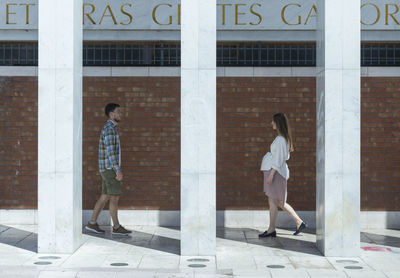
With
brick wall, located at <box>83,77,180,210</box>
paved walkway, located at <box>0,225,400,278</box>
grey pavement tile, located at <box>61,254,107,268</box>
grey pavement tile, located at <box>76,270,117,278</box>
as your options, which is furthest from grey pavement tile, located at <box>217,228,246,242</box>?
grey pavement tile, located at <box>76,270,117,278</box>

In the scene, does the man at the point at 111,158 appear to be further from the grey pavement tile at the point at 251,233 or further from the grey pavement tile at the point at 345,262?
the grey pavement tile at the point at 345,262

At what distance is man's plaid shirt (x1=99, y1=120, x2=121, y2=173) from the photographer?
9031mm

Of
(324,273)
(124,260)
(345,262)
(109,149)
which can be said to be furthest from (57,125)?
(345,262)

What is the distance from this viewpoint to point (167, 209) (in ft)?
33.8

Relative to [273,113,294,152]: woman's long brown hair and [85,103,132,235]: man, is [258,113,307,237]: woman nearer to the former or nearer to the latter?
[273,113,294,152]: woman's long brown hair

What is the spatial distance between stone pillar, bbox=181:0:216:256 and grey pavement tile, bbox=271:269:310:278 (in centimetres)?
114

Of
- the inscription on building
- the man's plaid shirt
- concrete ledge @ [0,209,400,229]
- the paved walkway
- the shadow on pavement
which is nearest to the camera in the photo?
the paved walkway

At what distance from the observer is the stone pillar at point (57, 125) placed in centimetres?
791

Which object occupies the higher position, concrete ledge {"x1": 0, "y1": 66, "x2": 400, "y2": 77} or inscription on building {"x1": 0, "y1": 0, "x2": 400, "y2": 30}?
inscription on building {"x1": 0, "y1": 0, "x2": 400, "y2": 30}

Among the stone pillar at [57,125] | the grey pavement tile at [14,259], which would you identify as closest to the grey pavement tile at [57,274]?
the grey pavement tile at [14,259]

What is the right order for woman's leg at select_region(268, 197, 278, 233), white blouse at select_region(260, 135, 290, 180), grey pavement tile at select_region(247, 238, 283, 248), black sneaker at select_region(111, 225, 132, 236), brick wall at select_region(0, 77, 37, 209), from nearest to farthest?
1. grey pavement tile at select_region(247, 238, 283, 248)
2. white blouse at select_region(260, 135, 290, 180)
3. woman's leg at select_region(268, 197, 278, 233)
4. black sneaker at select_region(111, 225, 132, 236)
5. brick wall at select_region(0, 77, 37, 209)

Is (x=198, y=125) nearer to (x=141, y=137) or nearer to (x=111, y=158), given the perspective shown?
(x=111, y=158)

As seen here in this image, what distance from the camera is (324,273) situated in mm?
6918

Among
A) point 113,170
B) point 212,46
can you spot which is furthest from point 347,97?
point 113,170
